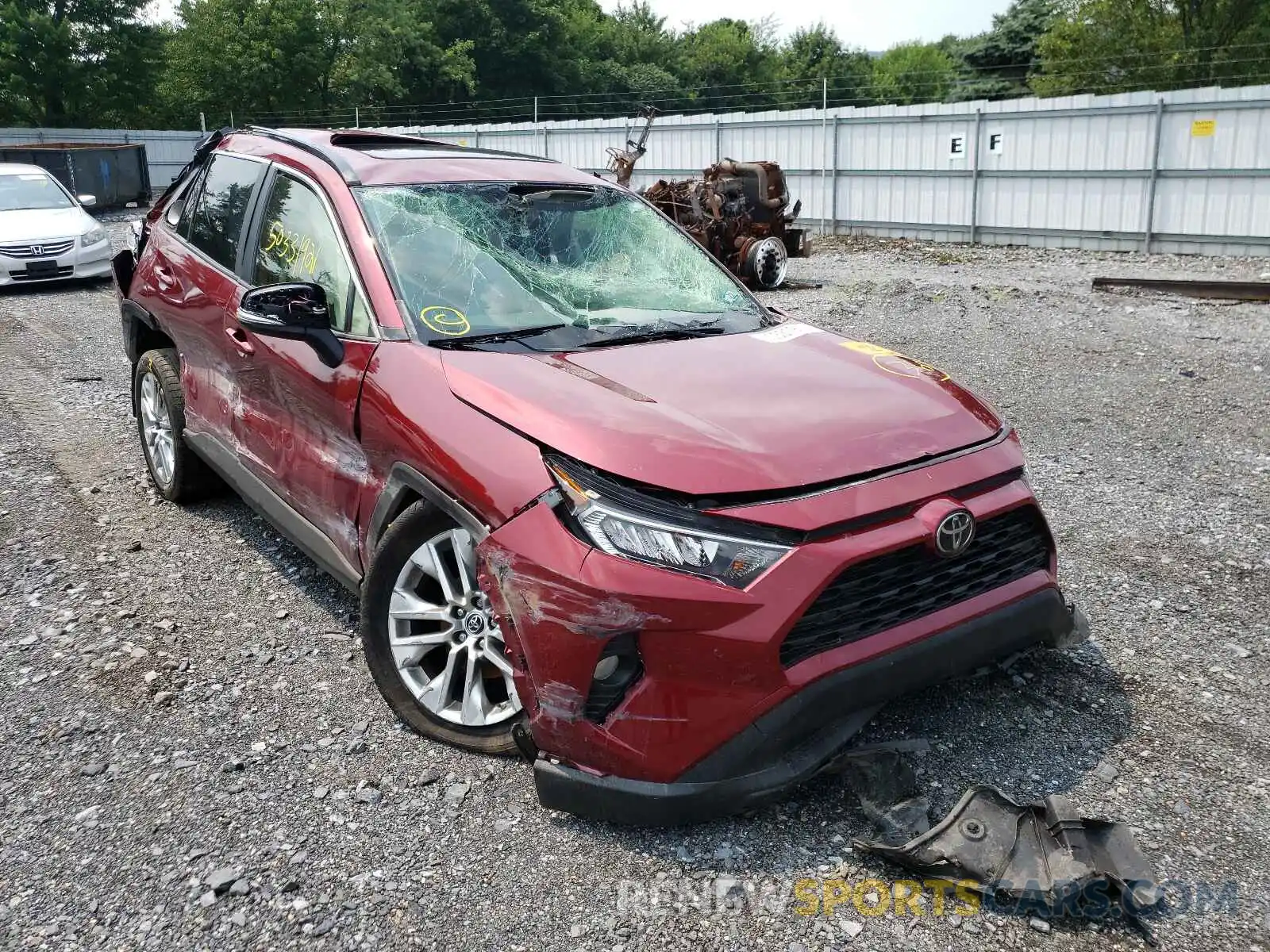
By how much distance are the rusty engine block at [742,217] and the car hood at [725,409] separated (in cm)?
1059

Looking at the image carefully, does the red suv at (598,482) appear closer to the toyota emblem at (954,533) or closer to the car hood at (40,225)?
the toyota emblem at (954,533)

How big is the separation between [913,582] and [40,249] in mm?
13386

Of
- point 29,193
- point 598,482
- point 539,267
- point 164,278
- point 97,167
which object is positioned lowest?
point 598,482

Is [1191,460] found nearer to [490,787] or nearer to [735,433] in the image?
[735,433]

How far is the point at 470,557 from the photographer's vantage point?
3.02m

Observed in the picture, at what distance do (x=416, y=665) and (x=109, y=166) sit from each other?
26.6 metres

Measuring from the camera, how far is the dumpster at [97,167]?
2370 cm

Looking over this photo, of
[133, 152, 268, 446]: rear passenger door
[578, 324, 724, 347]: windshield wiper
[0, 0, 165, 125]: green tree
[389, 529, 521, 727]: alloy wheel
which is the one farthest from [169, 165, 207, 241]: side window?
[0, 0, 165, 125]: green tree

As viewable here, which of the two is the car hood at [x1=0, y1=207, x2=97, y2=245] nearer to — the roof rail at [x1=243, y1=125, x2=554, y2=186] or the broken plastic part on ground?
the roof rail at [x1=243, y1=125, x2=554, y2=186]

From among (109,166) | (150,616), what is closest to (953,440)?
(150,616)

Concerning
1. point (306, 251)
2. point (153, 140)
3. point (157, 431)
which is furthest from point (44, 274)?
point (153, 140)

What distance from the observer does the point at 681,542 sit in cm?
260

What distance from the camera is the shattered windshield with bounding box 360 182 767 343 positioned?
11.6 feet

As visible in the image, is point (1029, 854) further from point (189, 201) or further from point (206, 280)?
point (189, 201)
